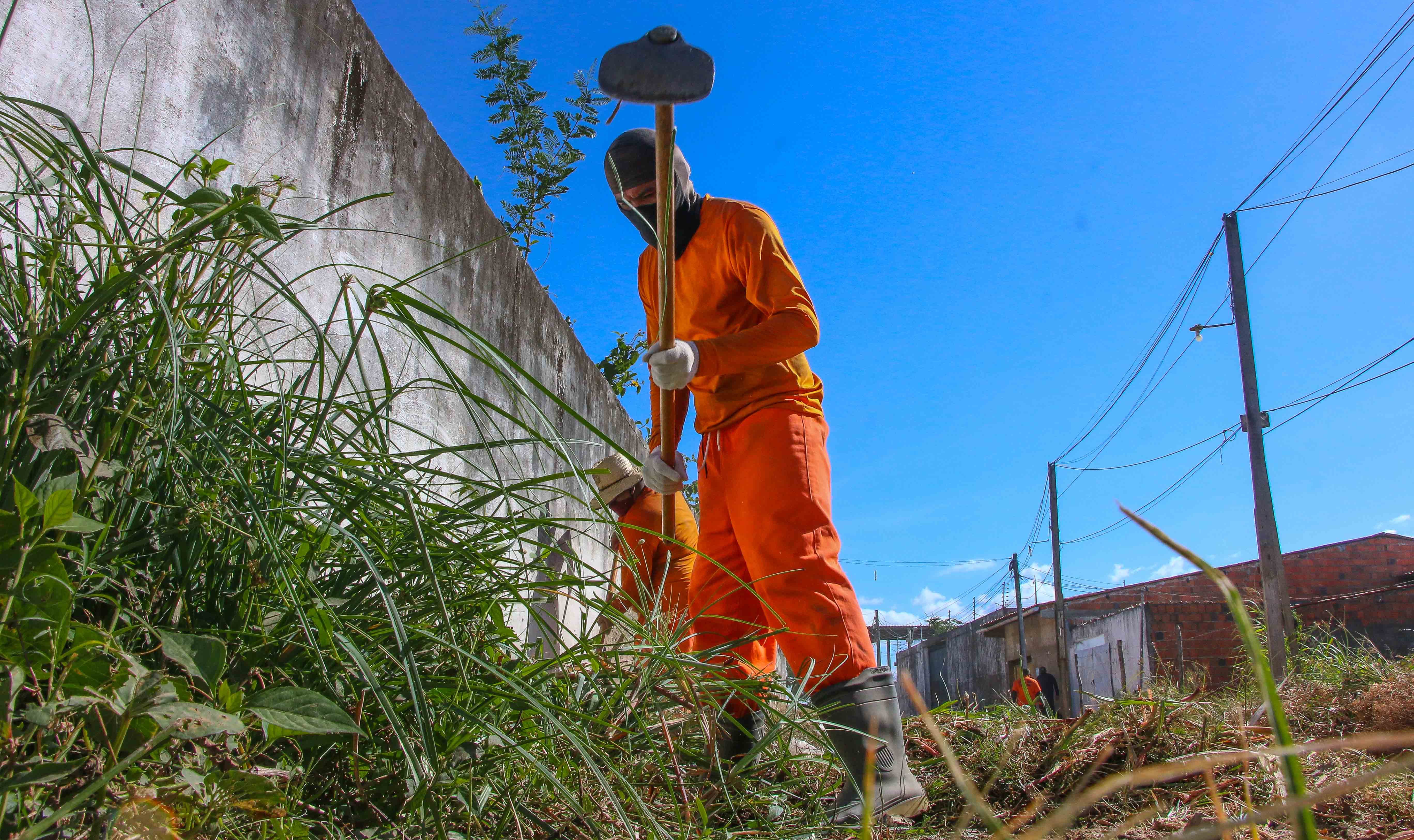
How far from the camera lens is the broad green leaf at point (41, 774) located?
0.64 meters

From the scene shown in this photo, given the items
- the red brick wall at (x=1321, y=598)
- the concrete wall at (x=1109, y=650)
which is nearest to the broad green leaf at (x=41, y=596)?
the concrete wall at (x=1109, y=650)

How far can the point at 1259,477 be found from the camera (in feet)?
32.2

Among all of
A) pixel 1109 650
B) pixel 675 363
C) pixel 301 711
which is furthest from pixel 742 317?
pixel 1109 650

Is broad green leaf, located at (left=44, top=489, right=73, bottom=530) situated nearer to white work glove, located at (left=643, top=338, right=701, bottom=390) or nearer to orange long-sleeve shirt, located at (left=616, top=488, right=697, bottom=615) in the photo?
white work glove, located at (left=643, top=338, right=701, bottom=390)

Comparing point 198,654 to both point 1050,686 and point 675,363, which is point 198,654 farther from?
point 1050,686

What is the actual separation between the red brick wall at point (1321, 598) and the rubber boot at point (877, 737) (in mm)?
14726

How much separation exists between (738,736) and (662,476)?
0.76 meters

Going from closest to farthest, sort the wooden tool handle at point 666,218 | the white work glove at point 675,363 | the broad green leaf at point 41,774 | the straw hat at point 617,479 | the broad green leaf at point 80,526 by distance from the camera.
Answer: the broad green leaf at point 41,774
the broad green leaf at point 80,526
the wooden tool handle at point 666,218
the white work glove at point 675,363
the straw hat at point 617,479

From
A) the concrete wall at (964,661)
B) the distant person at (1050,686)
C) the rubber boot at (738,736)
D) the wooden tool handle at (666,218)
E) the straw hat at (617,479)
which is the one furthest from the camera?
the concrete wall at (964,661)

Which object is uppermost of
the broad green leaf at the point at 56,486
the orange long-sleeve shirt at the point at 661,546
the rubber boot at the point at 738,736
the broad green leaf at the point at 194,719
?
the orange long-sleeve shirt at the point at 661,546

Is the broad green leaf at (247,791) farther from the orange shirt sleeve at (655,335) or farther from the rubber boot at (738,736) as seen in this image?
the orange shirt sleeve at (655,335)

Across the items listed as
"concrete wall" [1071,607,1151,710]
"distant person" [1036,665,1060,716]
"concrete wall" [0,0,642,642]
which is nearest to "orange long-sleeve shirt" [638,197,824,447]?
"concrete wall" [0,0,642,642]

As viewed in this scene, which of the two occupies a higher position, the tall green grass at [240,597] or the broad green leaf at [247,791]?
the tall green grass at [240,597]

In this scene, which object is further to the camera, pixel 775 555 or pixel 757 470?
pixel 757 470
